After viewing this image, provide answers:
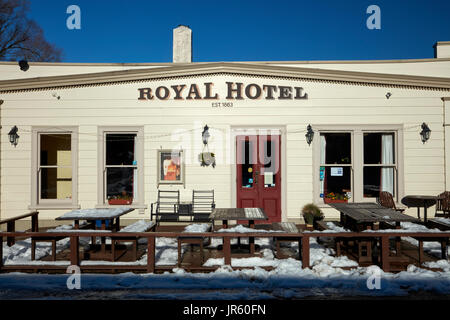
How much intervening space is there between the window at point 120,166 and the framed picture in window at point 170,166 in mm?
559

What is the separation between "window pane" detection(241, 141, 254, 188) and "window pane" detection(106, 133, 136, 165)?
10.3 feet

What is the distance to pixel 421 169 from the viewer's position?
9.34 metres

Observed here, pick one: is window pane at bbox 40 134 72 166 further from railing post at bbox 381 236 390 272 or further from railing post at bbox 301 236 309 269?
railing post at bbox 381 236 390 272

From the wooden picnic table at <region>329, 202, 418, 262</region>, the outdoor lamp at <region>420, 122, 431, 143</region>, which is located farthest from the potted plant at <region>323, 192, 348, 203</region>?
the outdoor lamp at <region>420, 122, 431, 143</region>

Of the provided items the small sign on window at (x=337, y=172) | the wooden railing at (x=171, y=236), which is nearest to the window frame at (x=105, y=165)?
the wooden railing at (x=171, y=236)

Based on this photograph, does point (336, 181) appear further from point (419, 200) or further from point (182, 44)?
point (182, 44)

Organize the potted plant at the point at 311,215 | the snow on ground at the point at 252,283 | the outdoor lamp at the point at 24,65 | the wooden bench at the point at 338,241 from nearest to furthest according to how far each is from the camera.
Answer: the snow on ground at the point at 252,283, the wooden bench at the point at 338,241, the potted plant at the point at 311,215, the outdoor lamp at the point at 24,65

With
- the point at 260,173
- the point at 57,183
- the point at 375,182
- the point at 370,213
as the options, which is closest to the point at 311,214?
the point at 260,173

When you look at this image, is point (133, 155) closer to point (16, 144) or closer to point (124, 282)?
point (16, 144)

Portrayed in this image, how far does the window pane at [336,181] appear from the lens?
963 cm

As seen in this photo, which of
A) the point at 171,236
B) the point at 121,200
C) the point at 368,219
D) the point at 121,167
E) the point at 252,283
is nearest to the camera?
the point at 252,283

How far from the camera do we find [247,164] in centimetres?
962

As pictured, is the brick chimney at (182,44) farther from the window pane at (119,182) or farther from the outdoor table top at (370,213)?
the outdoor table top at (370,213)

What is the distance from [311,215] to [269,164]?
A: 5.95 ft
